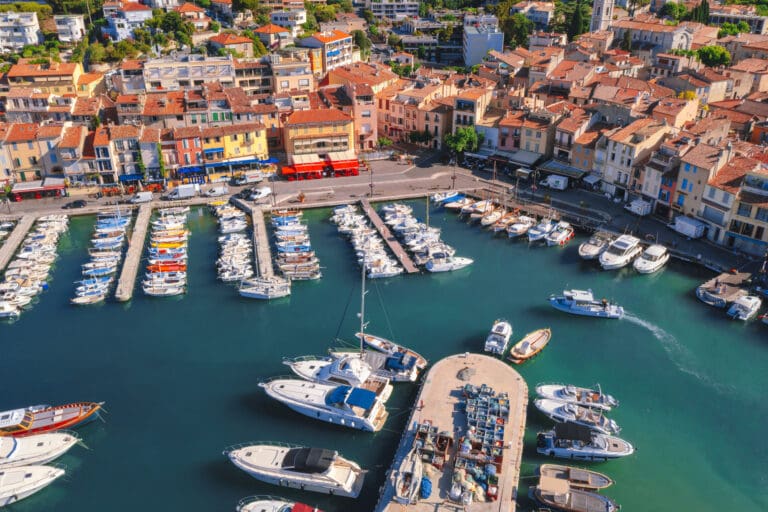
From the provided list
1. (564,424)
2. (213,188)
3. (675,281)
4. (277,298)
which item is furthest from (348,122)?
(564,424)

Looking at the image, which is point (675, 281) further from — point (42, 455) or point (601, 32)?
point (601, 32)

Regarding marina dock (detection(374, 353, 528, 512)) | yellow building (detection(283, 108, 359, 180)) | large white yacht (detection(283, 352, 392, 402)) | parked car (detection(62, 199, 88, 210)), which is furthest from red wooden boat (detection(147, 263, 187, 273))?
marina dock (detection(374, 353, 528, 512))

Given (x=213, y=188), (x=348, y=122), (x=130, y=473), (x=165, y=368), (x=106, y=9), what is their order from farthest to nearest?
(x=106, y=9)
(x=348, y=122)
(x=213, y=188)
(x=165, y=368)
(x=130, y=473)

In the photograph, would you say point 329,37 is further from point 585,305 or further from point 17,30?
point 585,305

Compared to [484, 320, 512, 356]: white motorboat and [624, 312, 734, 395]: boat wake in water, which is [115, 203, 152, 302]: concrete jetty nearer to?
[484, 320, 512, 356]: white motorboat

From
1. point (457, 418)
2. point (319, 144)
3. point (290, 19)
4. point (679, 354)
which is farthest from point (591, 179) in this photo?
point (290, 19)

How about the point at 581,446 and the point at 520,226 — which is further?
the point at 520,226
